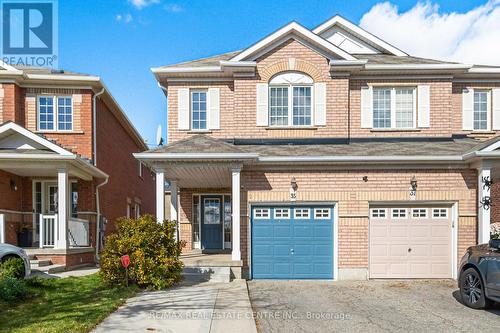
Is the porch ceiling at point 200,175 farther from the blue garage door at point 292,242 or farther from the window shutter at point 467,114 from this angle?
the window shutter at point 467,114

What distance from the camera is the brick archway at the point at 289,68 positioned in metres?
13.7

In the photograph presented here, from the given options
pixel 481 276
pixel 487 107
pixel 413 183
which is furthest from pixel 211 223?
pixel 487 107

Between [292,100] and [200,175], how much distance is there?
3.98 metres

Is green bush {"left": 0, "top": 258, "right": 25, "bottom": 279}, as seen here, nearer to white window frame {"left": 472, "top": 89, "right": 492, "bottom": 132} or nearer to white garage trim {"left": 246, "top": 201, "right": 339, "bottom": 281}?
white garage trim {"left": 246, "top": 201, "right": 339, "bottom": 281}

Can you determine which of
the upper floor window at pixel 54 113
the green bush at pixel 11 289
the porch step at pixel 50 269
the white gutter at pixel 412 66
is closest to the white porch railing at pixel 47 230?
the porch step at pixel 50 269

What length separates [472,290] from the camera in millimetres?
8430

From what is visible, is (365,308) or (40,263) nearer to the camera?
(365,308)

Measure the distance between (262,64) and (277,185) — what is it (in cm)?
428

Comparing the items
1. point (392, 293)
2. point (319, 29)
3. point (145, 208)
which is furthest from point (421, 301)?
point (145, 208)

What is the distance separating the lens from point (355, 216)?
39.9ft

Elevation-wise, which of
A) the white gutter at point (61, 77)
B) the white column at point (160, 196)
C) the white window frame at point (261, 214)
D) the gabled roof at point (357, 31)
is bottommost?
the white window frame at point (261, 214)

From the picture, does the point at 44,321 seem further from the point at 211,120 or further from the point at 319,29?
the point at 319,29

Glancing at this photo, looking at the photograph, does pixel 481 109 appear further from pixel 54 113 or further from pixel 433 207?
pixel 54 113

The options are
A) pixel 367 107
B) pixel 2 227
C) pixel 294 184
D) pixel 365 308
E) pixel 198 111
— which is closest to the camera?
pixel 365 308
